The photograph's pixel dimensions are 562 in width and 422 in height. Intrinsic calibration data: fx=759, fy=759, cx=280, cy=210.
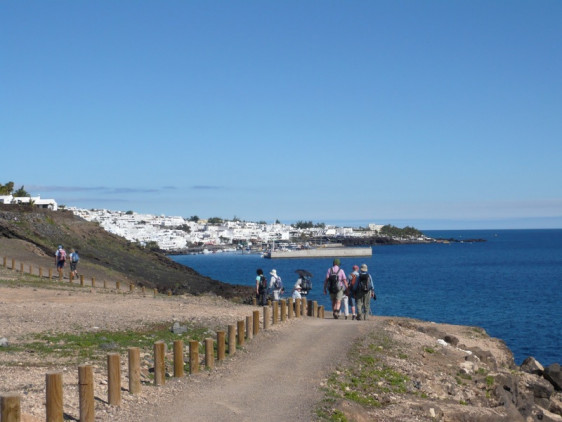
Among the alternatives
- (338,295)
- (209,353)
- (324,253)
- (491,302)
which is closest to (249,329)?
(209,353)

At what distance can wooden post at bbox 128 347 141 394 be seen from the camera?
468 inches

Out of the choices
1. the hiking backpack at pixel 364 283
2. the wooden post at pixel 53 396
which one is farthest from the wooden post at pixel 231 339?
the hiking backpack at pixel 364 283

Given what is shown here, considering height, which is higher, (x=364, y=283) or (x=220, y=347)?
(x=364, y=283)

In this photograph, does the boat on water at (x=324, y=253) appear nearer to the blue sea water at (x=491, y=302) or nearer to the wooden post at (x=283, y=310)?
the blue sea water at (x=491, y=302)

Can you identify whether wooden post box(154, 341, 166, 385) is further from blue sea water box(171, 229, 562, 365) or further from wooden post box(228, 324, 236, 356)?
blue sea water box(171, 229, 562, 365)

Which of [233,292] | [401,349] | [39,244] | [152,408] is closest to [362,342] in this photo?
[401,349]

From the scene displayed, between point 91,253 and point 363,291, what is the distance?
123 feet

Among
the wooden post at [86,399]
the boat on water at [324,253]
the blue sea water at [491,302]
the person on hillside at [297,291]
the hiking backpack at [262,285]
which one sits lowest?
the blue sea water at [491,302]

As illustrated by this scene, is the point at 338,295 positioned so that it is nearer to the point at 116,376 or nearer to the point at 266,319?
the point at 266,319

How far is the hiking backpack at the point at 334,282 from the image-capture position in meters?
22.9

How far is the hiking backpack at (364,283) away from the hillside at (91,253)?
19784 mm

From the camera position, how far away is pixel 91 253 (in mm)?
56750

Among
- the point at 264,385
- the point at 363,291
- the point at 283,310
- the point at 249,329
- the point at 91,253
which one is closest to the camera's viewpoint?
the point at 264,385

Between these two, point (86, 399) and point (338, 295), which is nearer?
point (86, 399)
